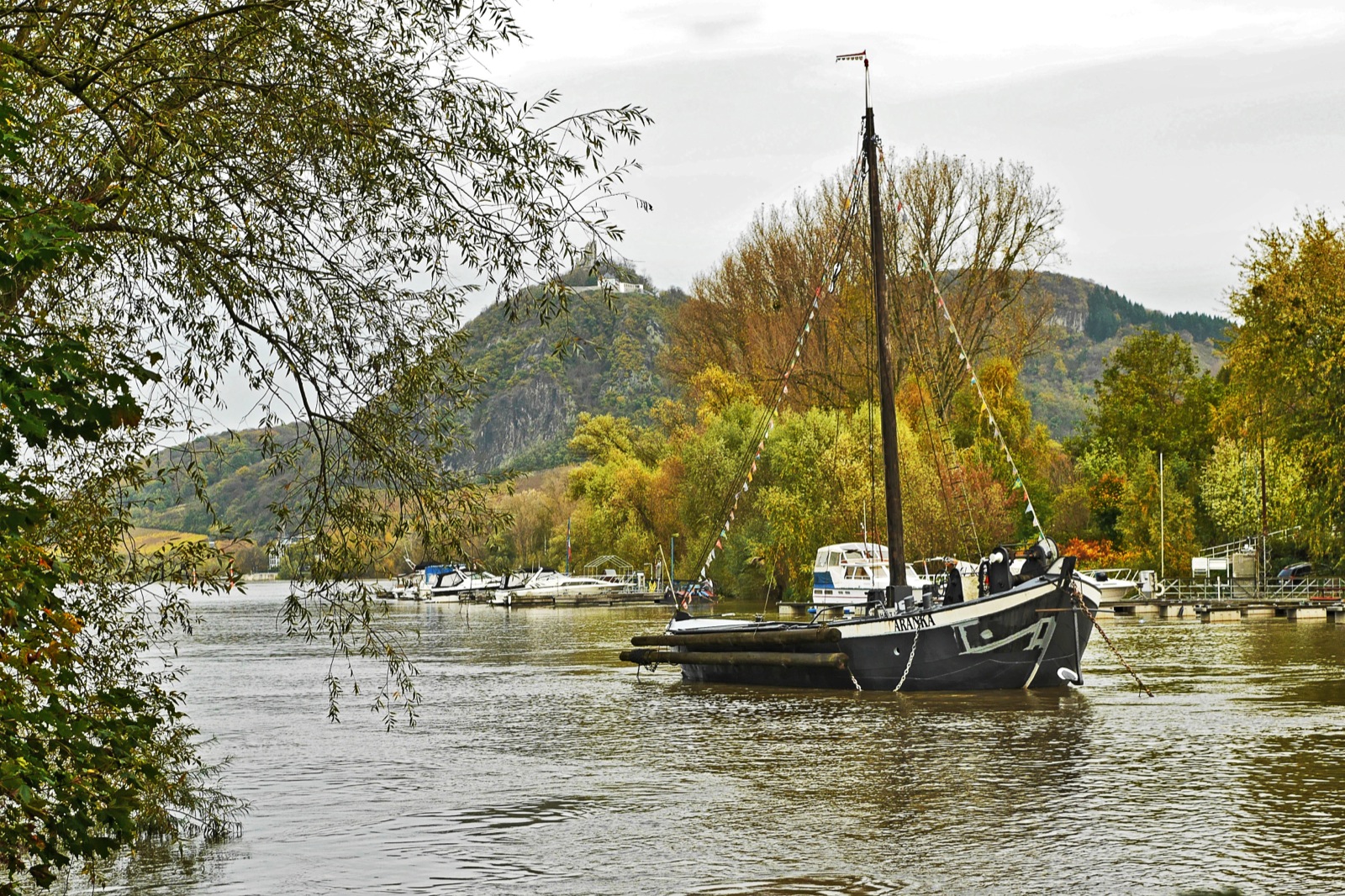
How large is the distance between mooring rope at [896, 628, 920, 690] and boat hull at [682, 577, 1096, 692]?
0.06 feet

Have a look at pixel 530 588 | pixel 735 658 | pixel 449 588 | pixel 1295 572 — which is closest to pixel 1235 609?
pixel 1295 572

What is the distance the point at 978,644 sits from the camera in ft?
98.4

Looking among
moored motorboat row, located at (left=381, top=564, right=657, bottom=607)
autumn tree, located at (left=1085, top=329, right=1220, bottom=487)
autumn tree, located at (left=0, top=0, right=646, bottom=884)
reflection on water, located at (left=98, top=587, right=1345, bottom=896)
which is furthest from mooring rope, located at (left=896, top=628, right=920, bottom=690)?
moored motorboat row, located at (left=381, top=564, right=657, bottom=607)

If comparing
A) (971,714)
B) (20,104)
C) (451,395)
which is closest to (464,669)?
(971,714)

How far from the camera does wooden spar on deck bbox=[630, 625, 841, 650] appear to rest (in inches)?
1229

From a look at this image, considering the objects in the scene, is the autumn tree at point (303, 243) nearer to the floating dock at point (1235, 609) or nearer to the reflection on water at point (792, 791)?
the reflection on water at point (792, 791)

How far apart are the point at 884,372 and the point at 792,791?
16.8 meters

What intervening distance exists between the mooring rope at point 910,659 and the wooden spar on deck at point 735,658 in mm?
1195

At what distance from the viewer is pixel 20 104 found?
32.5ft

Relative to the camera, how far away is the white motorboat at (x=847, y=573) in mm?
56875

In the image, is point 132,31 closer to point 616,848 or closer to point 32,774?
point 32,774

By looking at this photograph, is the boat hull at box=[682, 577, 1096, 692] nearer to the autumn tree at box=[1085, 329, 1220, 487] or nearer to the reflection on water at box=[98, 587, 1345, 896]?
the reflection on water at box=[98, 587, 1345, 896]

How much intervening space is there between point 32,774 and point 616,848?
9571 mm

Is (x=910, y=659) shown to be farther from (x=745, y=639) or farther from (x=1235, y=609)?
(x=1235, y=609)
